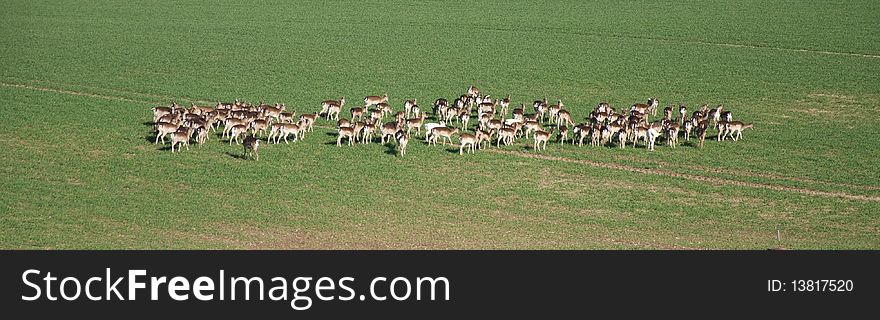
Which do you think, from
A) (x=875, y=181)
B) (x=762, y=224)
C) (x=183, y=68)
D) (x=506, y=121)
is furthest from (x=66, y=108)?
(x=875, y=181)

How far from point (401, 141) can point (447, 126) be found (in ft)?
13.8

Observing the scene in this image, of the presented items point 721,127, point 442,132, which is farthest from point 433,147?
point 721,127

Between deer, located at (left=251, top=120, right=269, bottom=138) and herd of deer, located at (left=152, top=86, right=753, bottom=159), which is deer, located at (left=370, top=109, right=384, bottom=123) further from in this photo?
deer, located at (left=251, top=120, right=269, bottom=138)

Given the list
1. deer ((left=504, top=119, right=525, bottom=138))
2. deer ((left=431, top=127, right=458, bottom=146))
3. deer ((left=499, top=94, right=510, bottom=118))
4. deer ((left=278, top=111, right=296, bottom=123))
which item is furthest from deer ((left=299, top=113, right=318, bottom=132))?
deer ((left=499, top=94, right=510, bottom=118))

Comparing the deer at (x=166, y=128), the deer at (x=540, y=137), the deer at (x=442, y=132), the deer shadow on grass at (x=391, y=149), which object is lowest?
the deer shadow on grass at (x=391, y=149)

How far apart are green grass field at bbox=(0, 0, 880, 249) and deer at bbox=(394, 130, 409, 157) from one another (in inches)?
33.9

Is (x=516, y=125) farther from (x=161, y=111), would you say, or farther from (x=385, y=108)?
(x=161, y=111)

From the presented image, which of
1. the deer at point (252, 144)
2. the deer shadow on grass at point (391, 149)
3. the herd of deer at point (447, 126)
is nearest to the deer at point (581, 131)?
the herd of deer at point (447, 126)

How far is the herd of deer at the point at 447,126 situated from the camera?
130ft

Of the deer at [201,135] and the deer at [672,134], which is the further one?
the deer at [672,134]

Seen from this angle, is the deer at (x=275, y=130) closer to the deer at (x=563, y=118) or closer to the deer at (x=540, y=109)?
the deer at (x=540, y=109)

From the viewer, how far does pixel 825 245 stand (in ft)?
96.3

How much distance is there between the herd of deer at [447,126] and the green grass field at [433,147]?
0.77 metres

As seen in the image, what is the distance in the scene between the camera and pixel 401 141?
38.0 metres
